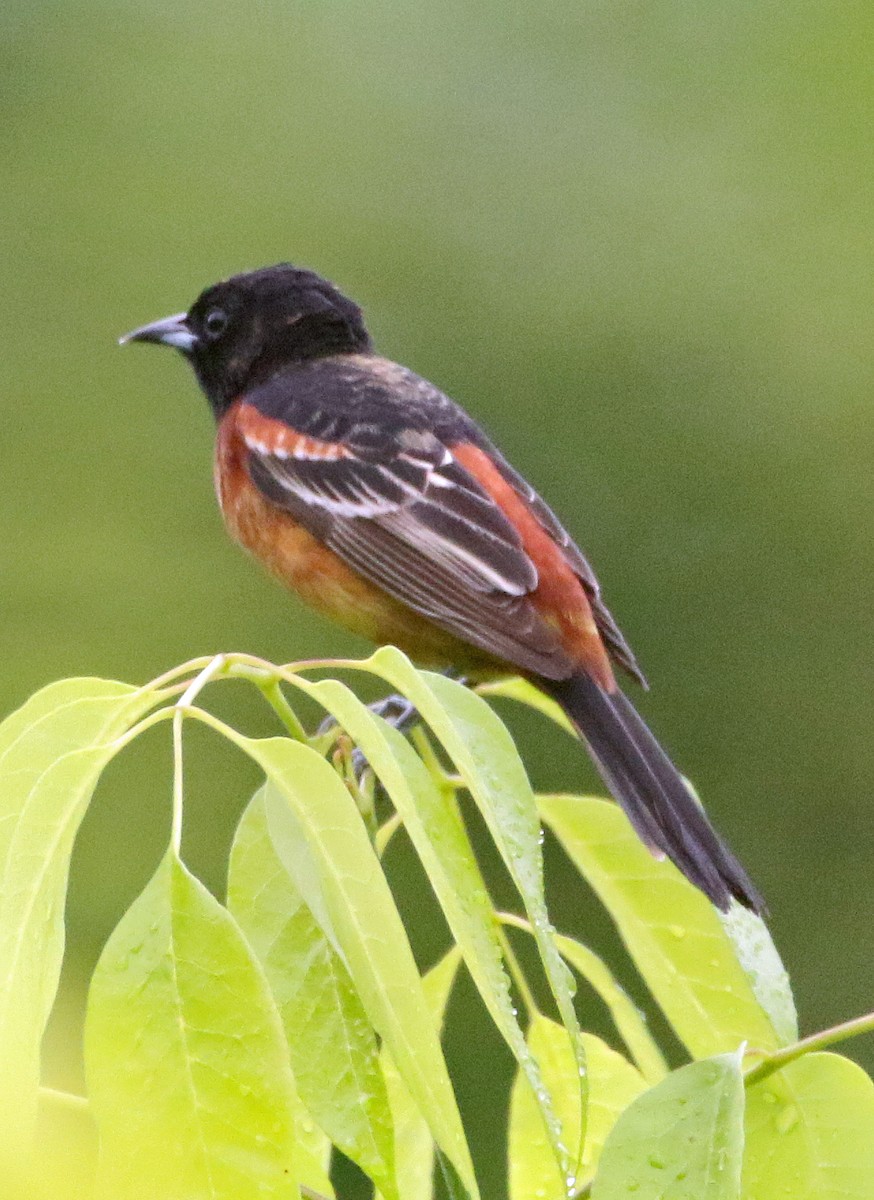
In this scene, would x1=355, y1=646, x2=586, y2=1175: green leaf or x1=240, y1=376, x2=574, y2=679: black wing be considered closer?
x1=355, y1=646, x2=586, y2=1175: green leaf

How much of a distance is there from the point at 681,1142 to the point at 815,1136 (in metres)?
0.22

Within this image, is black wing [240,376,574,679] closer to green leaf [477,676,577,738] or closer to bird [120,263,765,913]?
bird [120,263,765,913]

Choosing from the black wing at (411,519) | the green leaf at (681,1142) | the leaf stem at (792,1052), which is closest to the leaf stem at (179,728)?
the green leaf at (681,1142)

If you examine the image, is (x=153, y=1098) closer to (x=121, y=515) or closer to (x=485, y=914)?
(x=485, y=914)

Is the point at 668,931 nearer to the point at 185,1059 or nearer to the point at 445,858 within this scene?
the point at 445,858

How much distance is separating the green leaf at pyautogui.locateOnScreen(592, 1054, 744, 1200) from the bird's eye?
2752 mm

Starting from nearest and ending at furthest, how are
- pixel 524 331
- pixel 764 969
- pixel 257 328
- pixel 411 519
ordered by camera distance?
pixel 764 969 < pixel 411 519 < pixel 257 328 < pixel 524 331

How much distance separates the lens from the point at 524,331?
21.5 ft

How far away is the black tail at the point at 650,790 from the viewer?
1.75 m

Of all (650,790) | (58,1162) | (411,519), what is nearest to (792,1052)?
(58,1162)

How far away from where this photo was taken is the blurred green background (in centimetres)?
568

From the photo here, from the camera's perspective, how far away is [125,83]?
8031mm

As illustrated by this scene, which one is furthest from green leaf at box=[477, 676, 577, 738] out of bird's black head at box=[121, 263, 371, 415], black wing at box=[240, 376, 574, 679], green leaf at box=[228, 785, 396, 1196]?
bird's black head at box=[121, 263, 371, 415]

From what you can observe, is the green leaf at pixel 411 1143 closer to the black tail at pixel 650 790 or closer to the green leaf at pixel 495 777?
the black tail at pixel 650 790
